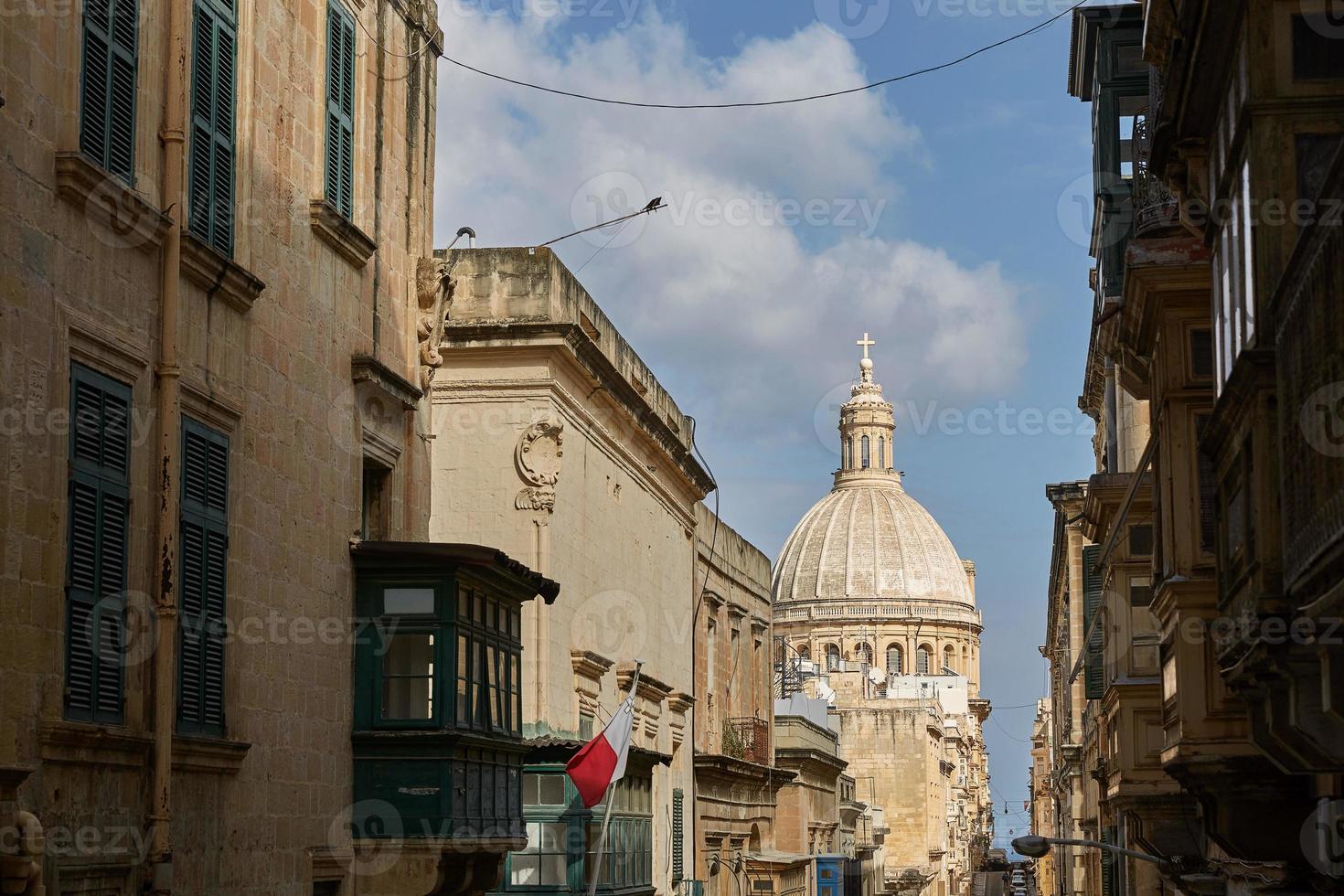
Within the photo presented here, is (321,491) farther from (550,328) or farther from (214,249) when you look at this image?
(550,328)

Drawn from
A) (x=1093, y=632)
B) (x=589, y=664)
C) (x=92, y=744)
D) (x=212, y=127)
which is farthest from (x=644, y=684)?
(x=92, y=744)

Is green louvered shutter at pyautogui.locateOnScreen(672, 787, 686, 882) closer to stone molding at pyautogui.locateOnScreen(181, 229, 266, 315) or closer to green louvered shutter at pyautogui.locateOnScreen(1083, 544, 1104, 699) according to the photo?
green louvered shutter at pyautogui.locateOnScreen(1083, 544, 1104, 699)

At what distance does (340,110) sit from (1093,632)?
67.1ft

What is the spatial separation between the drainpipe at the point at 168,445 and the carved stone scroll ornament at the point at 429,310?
17.1 ft

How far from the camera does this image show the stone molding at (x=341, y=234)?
16.4m

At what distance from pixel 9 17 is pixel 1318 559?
784 cm

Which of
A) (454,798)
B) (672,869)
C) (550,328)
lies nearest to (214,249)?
(454,798)

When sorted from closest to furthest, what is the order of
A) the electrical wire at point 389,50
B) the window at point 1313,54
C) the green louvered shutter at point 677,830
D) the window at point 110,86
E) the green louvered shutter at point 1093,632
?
1. the window at point 1313,54
2. the window at point 110,86
3. the electrical wire at point 389,50
4. the green louvered shutter at point 1093,632
5. the green louvered shutter at point 677,830

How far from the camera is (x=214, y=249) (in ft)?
46.6

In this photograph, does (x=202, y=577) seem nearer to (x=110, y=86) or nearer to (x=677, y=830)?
(x=110, y=86)

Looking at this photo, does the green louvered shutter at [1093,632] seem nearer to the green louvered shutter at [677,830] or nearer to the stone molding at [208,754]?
the green louvered shutter at [677,830]

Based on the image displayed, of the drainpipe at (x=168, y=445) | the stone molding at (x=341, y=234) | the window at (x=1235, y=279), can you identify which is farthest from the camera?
the stone molding at (x=341, y=234)

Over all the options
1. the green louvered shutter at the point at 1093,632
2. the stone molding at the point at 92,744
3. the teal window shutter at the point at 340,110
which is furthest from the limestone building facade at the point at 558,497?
the stone molding at the point at 92,744

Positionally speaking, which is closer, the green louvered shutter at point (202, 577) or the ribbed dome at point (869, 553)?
the green louvered shutter at point (202, 577)
